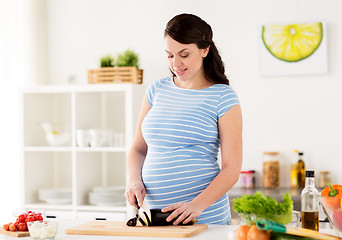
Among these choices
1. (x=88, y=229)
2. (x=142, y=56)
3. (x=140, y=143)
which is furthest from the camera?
(x=142, y=56)

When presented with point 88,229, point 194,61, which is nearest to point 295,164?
point 194,61

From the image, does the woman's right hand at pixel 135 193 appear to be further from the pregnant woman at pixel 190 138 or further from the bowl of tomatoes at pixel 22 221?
the bowl of tomatoes at pixel 22 221

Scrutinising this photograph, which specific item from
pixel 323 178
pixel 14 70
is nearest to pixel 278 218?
pixel 323 178

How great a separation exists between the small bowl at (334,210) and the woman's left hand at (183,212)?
48cm

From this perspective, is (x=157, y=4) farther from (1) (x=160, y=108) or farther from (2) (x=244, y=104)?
(1) (x=160, y=108)

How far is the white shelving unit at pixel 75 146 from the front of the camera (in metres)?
3.72

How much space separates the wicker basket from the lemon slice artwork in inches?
38.3

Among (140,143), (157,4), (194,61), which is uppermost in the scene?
(157,4)

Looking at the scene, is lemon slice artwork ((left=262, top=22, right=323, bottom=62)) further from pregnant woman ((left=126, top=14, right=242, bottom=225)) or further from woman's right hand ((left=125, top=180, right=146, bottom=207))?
woman's right hand ((left=125, top=180, right=146, bottom=207))

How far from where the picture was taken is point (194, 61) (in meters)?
2.07

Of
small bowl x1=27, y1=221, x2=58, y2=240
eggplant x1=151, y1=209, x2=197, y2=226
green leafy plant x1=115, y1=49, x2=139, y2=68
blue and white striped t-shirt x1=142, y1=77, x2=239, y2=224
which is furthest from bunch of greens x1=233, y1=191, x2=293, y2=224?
green leafy plant x1=115, y1=49, x2=139, y2=68

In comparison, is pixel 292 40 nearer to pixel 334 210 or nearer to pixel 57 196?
pixel 57 196

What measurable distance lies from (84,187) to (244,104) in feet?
4.35

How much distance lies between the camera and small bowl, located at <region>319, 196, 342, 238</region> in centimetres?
155
